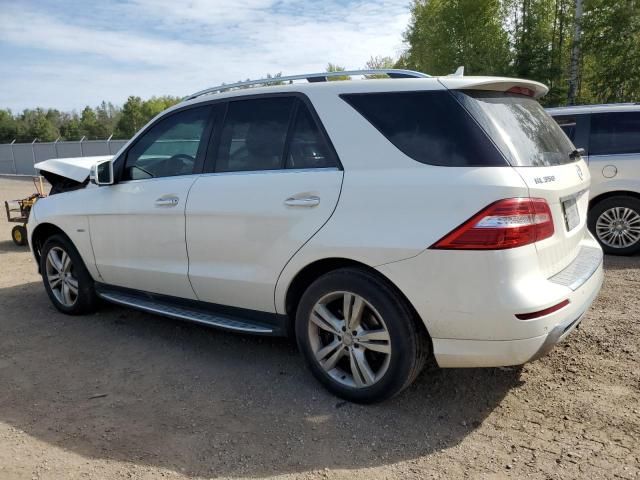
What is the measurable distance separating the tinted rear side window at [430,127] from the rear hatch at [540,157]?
68 millimetres

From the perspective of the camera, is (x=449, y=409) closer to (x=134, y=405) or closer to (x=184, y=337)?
(x=134, y=405)

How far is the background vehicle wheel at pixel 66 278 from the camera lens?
489 centimetres

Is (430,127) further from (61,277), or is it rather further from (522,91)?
(61,277)

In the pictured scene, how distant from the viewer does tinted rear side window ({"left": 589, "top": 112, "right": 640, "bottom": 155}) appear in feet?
22.0

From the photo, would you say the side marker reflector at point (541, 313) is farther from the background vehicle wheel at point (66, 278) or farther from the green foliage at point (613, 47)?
the green foliage at point (613, 47)

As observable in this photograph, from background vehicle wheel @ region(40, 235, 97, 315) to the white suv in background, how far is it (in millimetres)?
5818

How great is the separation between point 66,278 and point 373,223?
11.0 ft

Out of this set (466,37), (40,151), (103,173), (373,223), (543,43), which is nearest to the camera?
(373,223)

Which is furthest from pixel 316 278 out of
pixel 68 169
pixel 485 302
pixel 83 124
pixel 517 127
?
pixel 83 124

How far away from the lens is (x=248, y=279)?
11.6ft

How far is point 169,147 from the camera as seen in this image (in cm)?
422

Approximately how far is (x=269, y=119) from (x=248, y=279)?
104 cm

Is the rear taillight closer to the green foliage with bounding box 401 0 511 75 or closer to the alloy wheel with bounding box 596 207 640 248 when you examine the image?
the alloy wheel with bounding box 596 207 640 248

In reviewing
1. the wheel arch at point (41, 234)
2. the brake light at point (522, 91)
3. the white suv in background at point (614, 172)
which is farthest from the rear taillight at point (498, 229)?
the white suv in background at point (614, 172)
